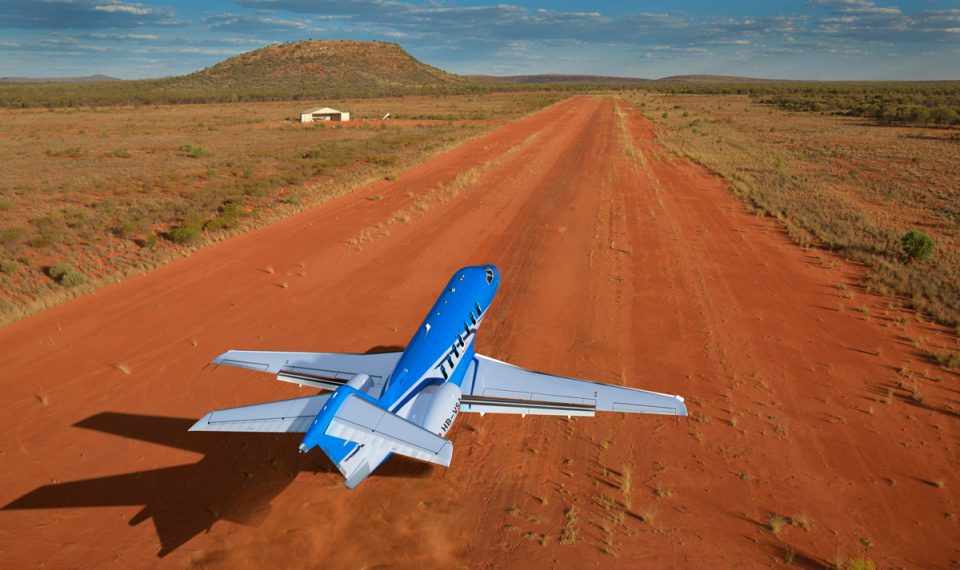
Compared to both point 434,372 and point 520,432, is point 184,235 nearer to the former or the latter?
point 434,372

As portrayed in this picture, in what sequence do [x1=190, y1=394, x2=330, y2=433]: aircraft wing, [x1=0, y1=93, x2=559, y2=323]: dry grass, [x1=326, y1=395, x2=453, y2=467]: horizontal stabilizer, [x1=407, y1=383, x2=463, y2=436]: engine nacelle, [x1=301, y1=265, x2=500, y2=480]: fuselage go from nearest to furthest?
[x1=326, y1=395, x2=453, y2=467]: horizontal stabilizer → [x1=190, y1=394, x2=330, y2=433]: aircraft wing → [x1=301, y1=265, x2=500, y2=480]: fuselage → [x1=407, y1=383, x2=463, y2=436]: engine nacelle → [x1=0, y1=93, x2=559, y2=323]: dry grass

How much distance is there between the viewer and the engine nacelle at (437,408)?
25.8 ft

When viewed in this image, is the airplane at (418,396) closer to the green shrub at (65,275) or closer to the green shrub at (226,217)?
the green shrub at (65,275)

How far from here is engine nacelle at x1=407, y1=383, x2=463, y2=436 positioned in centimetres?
786

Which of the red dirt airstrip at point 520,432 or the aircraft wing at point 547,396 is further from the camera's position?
the aircraft wing at point 547,396

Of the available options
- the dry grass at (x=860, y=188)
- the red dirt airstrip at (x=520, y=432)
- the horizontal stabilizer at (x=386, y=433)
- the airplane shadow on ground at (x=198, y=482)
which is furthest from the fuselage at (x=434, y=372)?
→ the dry grass at (x=860, y=188)

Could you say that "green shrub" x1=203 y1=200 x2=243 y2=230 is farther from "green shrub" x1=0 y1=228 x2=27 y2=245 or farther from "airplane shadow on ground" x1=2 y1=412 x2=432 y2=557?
"airplane shadow on ground" x1=2 y1=412 x2=432 y2=557

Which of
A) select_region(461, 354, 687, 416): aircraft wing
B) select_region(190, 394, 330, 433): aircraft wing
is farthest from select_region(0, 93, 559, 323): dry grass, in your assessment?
→ select_region(461, 354, 687, 416): aircraft wing

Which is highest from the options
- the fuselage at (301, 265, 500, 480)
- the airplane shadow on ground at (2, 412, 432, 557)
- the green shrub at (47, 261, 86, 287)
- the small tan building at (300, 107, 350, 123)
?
the small tan building at (300, 107, 350, 123)

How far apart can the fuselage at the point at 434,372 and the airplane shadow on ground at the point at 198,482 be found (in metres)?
1.87

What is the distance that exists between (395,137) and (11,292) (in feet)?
160

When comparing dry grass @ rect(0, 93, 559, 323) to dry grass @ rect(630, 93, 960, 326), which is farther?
dry grass @ rect(630, 93, 960, 326)

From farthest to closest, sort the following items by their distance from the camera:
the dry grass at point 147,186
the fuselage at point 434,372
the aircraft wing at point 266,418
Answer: the dry grass at point 147,186
the fuselage at point 434,372
the aircraft wing at point 266,418

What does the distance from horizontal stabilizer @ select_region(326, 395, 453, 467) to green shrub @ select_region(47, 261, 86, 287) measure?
16.4 metres
